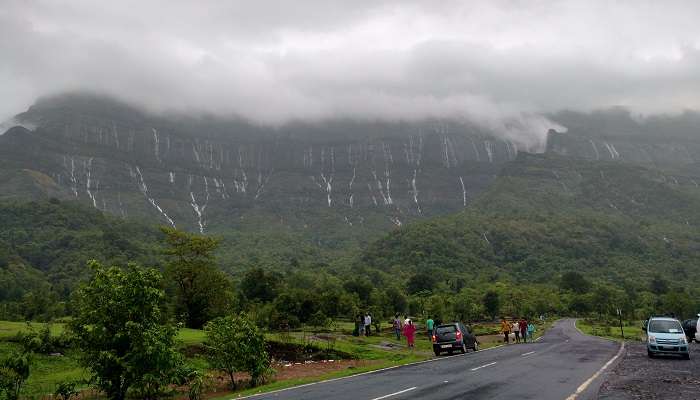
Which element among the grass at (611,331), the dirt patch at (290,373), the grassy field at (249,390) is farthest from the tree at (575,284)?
the dirt patch at (290,373)

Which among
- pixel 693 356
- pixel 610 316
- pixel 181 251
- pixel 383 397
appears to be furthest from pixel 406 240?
pixel 383 397

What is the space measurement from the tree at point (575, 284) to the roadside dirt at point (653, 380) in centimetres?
12517

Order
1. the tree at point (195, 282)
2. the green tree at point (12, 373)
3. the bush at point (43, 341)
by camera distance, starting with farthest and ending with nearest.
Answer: the tree at point (195, 282) < the bush at point (43, 341) < the green tree at point (12, 373)

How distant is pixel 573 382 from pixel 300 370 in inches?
529

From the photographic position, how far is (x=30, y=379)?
21219mm

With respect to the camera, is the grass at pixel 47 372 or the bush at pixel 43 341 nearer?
the bush at pixel 43 341

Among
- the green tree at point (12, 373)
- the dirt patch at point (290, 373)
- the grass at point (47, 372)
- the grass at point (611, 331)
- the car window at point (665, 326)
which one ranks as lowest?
the grass at point (611, 331)

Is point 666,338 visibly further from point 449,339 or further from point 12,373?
point 12,373

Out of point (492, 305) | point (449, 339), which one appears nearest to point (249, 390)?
point (449, 339)

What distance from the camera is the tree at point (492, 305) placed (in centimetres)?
10180

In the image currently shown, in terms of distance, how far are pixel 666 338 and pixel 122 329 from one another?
80.5ft

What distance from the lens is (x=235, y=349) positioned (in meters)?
21.5

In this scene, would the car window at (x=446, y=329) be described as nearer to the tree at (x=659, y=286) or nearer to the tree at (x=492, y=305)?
the tree at (x=492, y=305)

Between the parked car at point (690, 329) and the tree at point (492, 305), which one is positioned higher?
the parked car at point (690, 329)
